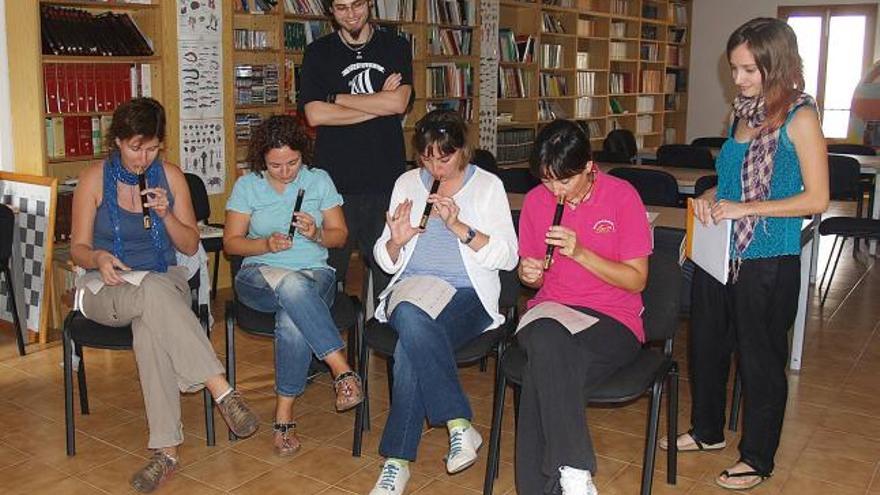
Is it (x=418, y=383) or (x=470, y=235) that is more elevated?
(x=470, y=235)

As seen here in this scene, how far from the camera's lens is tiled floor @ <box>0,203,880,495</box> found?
9.11 feet

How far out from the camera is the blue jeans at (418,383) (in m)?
2.63

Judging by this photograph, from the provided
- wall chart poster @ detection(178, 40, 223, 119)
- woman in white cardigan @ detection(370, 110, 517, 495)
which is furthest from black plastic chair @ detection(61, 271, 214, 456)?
wall chart poster @ detection(178, 40, 223, 119)

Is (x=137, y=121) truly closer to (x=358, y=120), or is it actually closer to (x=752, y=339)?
(x=358, y=120)

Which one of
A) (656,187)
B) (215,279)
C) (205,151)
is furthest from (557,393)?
(205,151)

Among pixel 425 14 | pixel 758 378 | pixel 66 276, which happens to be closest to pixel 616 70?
pixel 425 14

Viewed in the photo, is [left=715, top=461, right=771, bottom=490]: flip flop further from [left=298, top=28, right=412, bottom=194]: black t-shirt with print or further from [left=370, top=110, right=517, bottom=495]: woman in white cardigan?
[left=298, top=28, right=412, bottom=194]: black t-shirt with print

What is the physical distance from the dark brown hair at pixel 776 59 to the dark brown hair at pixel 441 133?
2.81ft

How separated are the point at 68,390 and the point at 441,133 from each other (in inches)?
58.9

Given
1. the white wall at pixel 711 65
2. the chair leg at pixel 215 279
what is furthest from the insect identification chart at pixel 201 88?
the white wall at pixel 711 65

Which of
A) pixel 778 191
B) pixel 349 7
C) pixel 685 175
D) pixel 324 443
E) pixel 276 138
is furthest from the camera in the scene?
pixel 685 175

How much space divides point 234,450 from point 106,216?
0.91m

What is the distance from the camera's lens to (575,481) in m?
2.29

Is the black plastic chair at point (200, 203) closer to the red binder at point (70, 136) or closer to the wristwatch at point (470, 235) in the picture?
the red binder at point (70, 136)
